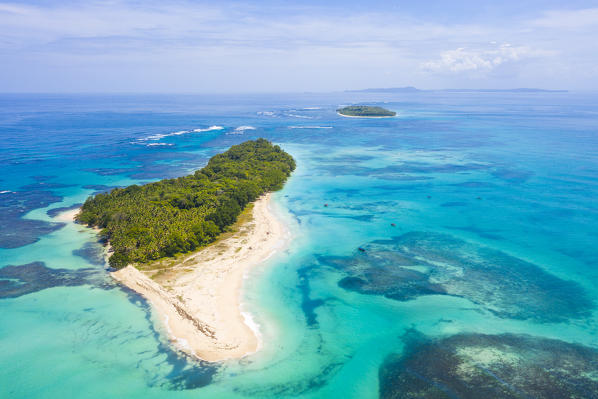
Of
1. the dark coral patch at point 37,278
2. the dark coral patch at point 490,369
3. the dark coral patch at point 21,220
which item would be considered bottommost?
the dark coral patch at point 490,369

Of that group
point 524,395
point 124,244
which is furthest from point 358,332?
point 124,244

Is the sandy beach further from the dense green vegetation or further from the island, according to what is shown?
the dense green vegetation

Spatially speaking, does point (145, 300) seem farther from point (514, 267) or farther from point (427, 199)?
point (427, 199)

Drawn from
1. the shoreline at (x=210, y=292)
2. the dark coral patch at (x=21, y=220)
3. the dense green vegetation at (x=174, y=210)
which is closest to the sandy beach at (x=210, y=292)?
the shoreline at (x=210, y=292)

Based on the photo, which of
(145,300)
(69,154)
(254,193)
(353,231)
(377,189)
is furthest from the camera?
(69,154)

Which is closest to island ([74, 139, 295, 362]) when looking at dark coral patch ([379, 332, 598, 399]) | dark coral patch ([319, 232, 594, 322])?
dark coral patch ([319, 232, 594, 322])

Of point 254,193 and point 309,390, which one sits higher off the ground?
point 254,193

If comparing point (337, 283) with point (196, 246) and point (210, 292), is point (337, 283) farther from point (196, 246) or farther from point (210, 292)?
point (196, 246)

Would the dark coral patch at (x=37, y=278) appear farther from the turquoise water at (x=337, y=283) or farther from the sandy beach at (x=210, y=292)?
the sandy beach at (x=210, y=292)
